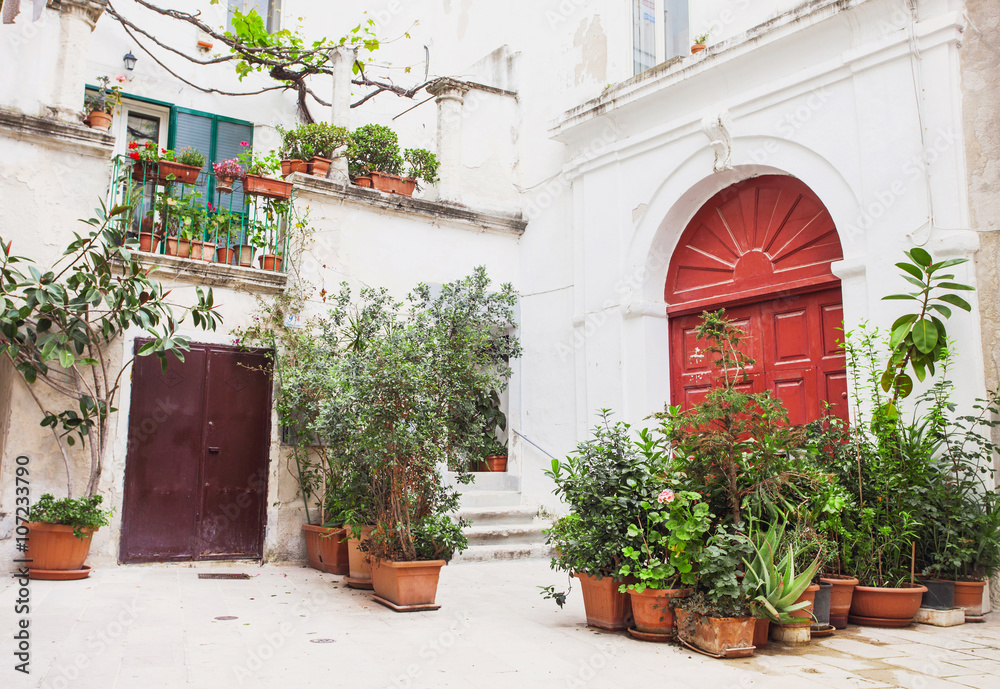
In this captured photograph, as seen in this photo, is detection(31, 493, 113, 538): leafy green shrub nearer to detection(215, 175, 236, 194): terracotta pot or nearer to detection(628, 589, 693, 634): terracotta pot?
detection(215, 175, 236, 194): terracotta pot

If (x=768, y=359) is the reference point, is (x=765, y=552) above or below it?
below

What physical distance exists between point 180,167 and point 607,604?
5651mm

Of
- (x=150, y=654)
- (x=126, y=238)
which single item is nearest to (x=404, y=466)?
(x=150, y=654)

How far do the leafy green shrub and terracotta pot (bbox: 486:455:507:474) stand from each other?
439cm

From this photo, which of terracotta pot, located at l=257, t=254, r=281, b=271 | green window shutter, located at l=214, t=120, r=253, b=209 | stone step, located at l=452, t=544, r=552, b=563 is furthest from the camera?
green window shutter, located at l=214, t=120, r=253, b=209

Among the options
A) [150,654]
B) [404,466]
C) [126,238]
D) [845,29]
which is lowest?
[150,654]

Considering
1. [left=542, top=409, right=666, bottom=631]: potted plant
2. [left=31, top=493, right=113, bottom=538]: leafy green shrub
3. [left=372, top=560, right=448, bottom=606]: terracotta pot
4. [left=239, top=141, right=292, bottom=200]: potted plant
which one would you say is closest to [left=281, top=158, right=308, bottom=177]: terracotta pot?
[left=239, top=141, right=292, bottom=200]: potted plant

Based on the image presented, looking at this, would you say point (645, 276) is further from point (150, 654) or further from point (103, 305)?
point (150, 654)

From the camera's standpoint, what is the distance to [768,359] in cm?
700

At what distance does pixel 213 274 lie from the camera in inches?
287

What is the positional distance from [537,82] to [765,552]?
706 centimetres

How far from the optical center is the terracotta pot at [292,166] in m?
8.18

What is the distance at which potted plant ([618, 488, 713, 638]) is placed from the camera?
4273mm

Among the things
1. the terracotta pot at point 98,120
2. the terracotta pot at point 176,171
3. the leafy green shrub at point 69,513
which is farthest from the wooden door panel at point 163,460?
the terracotta pot at point 98,120
